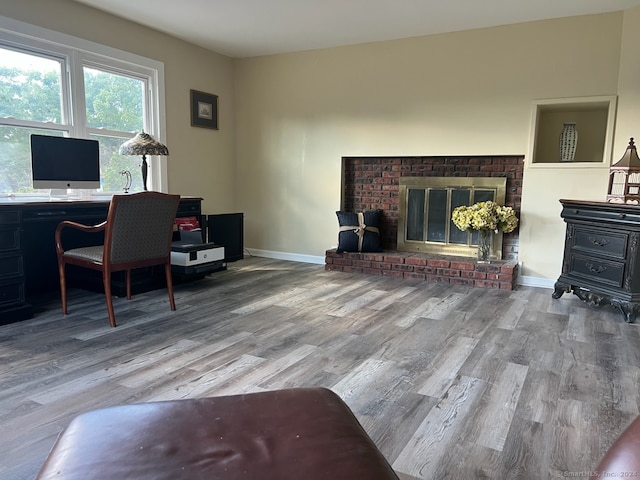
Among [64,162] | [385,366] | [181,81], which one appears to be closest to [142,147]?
[64,162]

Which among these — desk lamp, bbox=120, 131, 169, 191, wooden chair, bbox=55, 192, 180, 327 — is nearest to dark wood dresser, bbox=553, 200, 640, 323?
wooden chair, bbox=55, 192, 180, 327

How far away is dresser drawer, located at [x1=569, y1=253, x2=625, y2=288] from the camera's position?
10.5 ft

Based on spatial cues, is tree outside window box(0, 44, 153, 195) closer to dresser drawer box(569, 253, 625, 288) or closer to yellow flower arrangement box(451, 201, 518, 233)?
yellow flower arrangement box(451, 201, 518, 233)

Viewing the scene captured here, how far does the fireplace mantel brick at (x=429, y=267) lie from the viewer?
3986 millimetres

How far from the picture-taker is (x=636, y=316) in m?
3.17

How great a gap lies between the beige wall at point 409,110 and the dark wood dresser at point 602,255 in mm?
503

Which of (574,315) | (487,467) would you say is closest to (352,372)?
(487,467)

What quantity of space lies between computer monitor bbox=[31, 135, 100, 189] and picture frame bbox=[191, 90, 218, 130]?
1.50 metres

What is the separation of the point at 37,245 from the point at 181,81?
224 cm

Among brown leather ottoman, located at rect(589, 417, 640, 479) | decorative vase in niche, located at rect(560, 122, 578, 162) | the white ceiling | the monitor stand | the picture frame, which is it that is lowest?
brown leather ottoman, located at rect(589, 417, 640, 479)

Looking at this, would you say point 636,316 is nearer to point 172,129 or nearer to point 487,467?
point 487,467

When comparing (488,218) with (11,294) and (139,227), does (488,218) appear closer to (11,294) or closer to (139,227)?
(139,227)

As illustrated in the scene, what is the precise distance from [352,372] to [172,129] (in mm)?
3530

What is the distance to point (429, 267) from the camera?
4.30m
